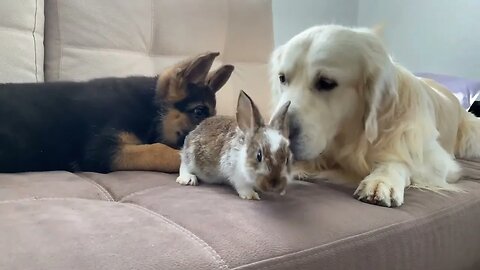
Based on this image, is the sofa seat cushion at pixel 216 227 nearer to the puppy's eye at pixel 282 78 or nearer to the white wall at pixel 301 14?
the puppy's eye at pixel 282 78

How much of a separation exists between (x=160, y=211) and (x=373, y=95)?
0.71m

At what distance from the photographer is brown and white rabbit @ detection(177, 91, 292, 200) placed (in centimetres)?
102

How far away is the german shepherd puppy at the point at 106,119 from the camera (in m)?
1.27

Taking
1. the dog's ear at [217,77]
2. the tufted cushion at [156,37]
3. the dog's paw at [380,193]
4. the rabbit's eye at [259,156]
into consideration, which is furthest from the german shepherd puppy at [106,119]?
the dog's paw at [380,193]

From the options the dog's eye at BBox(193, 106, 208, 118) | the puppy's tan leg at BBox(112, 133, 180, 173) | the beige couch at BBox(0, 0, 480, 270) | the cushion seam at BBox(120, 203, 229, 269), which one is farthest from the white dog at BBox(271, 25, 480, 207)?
the cushion seam at BBox(120, 203, 229, 269)

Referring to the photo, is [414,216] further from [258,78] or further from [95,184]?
[258,78]

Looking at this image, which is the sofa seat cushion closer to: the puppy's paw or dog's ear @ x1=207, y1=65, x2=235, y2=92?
the puppy's paw

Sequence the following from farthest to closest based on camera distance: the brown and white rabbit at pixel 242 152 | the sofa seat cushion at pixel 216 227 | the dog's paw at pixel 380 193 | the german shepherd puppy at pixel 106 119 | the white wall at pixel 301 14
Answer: the white wall at pixel 301 14
the german shepherd puppy at pixel 106 119
the dog's paw at pixel 380 193
the brown and white rabbit at pixel 242 152
the sofa seat cushion at pixel 216 227

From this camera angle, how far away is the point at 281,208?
1039mm

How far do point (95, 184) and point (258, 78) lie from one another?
40.3 inches

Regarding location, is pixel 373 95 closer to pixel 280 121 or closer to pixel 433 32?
pixel 280 121

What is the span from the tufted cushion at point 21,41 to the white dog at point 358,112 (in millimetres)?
706

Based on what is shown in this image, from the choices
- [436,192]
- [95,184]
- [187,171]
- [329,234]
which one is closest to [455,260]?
[436,192]

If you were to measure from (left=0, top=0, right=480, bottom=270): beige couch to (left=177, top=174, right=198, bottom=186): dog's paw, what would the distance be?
23 millimetres
